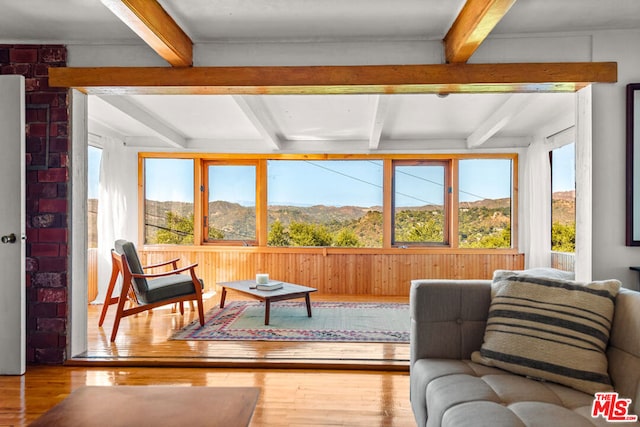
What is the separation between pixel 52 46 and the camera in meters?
3.22

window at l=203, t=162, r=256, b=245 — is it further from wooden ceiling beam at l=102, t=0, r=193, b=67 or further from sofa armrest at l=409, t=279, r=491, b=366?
sofa armrest at l=409, t=279, r=491, b=366

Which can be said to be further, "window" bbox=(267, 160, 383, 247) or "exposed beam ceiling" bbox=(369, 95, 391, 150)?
"window" bbox=(267, 160, 383, 247)

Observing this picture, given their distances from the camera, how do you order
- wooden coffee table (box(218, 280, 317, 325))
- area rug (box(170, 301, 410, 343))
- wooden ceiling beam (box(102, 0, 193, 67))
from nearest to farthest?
wooden ceiling beam (box(102, 0, 193, 67)) < area rug (box(170, 301, 410, 343)) < wooden coffee table (box(218, 280, 317, 325))

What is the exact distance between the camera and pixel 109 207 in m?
5.65

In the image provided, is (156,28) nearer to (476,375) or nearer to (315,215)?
(476,375)

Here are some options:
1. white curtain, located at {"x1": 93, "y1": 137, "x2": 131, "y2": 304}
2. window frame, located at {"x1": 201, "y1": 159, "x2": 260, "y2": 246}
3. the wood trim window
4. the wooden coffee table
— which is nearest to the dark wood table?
the wooden coffee table

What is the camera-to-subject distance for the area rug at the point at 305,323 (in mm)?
3969

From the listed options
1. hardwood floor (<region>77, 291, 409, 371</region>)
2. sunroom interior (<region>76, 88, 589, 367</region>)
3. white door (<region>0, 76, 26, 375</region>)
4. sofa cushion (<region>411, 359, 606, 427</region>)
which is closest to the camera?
sofa cushion (<region>411, 359, 606, 427</region>)

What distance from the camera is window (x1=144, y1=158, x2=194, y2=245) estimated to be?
257 inches

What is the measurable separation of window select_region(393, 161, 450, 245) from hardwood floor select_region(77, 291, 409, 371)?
119 inches

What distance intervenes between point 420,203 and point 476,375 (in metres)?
4.76

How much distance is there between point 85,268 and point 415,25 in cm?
304

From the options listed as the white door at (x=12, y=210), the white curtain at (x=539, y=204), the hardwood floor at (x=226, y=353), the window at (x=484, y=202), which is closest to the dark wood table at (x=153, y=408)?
the hardwood floor at (x=226, y=353)

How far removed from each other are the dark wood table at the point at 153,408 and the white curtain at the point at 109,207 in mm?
4184
